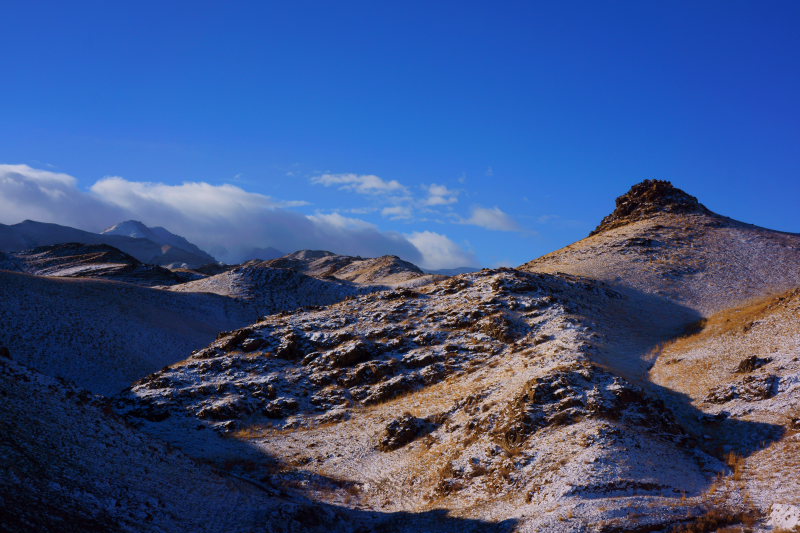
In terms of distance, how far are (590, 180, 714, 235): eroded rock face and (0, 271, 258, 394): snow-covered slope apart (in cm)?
4771

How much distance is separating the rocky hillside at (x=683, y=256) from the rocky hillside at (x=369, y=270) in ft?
113

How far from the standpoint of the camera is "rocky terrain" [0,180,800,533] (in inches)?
784

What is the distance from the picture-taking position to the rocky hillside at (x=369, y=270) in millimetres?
101000

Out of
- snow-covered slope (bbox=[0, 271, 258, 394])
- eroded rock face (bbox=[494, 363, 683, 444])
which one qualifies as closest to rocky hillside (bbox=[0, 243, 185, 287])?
snow-covered slope (bbox=[0, 271, 258, 394])

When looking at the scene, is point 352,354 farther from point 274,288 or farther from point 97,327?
point 274,288

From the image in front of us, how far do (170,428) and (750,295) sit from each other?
43726 mm

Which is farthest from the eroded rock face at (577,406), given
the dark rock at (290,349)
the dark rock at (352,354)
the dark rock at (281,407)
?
the dark rock at (290,349)

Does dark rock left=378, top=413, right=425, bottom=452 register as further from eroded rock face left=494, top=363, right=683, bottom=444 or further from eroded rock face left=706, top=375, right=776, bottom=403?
eroded rock face left=706, top=375, right=776, bottom=403

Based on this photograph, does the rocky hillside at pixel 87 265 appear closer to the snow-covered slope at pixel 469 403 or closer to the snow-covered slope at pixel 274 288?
the snow-covered slope at pixel 274 288

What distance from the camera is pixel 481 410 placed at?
29.9m

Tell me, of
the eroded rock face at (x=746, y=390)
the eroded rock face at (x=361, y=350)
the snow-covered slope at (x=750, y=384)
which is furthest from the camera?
the eroded rock face at (x=361, y=350)

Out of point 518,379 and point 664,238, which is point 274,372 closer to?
point 518,379

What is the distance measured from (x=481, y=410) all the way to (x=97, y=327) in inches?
1543

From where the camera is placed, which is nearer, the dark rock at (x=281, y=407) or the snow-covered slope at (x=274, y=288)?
the dark rock at (x=281, y=407)
